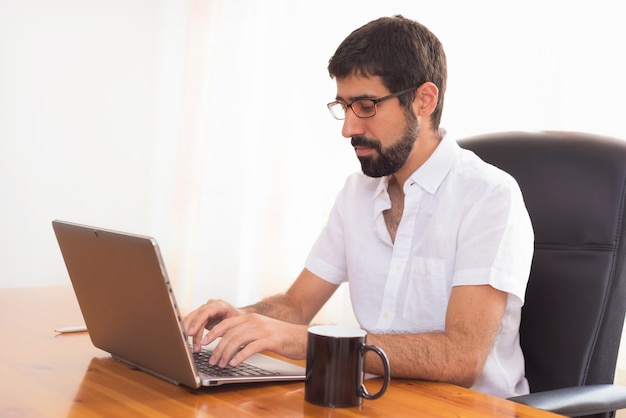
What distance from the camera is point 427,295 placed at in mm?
1411

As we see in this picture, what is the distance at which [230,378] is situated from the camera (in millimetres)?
959

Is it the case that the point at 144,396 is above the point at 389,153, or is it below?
below

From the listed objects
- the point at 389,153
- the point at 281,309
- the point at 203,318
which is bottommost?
the point at 281,309

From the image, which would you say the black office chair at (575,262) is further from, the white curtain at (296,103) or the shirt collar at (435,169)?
the white curtain at (296,103)

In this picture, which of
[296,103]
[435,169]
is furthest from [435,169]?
[296,103]

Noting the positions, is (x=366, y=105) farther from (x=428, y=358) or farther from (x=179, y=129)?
(x=179, y=129)

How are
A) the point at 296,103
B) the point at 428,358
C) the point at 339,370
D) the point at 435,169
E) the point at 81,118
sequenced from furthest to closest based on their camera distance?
1. the point at 81,118
2. the point at 296,103
3. the point at 435,169
4. the point at 428,358
5. the point at 339,370

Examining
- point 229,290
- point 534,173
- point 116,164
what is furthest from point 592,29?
point 116,164

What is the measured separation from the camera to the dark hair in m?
1.48

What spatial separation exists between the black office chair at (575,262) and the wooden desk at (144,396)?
0.38 meters

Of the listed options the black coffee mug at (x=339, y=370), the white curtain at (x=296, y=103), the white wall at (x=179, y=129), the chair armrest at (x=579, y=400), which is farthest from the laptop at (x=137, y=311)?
the white wall at (x=179, y=129)

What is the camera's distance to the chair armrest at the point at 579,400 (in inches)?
43.4

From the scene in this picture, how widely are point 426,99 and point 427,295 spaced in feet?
1.33

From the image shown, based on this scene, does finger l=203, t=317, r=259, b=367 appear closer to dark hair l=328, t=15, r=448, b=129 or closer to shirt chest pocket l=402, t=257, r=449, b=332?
shirt chest pocket l=402, t=257, r=449, b=332
